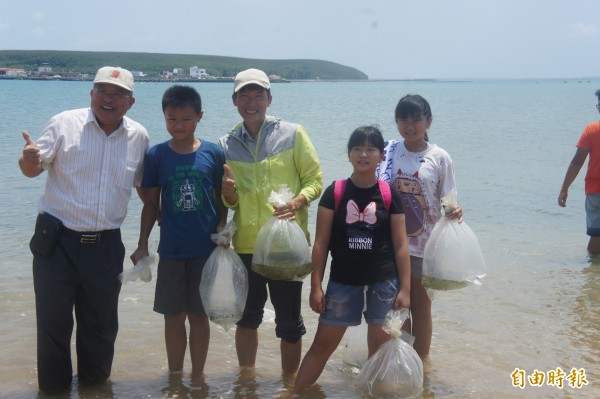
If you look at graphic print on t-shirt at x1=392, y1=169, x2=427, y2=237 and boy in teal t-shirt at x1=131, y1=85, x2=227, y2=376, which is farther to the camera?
graphic print on t-shirt at x1=392, y1=169, x2=427, y2=237

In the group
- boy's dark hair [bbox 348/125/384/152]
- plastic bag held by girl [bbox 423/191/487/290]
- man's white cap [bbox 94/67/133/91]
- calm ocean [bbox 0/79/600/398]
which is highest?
man's white cap [bbox 94/67/133/91]

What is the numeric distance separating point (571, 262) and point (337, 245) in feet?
18.3

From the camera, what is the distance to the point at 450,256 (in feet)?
14.1

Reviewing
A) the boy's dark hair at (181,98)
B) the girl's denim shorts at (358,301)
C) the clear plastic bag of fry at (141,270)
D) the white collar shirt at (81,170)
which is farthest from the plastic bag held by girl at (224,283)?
the boy's dark hair at (181,98)

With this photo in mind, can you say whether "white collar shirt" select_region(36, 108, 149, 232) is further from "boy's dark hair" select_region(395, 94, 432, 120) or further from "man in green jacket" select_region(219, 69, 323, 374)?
"boy's dark hair" select_region(395, 94, 432, 120)

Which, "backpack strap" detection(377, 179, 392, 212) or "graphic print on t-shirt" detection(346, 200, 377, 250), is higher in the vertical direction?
"backpack strap" detection(377, 179, 392, 212)

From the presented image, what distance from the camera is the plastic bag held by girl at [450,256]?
4324mm

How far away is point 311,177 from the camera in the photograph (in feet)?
14.3

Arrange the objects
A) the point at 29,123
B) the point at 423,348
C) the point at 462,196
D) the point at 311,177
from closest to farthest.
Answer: the point at 311,177
the point at 423,348
the point at 462,196
the point at 29,123

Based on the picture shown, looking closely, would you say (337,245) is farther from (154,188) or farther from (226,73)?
(226,73)

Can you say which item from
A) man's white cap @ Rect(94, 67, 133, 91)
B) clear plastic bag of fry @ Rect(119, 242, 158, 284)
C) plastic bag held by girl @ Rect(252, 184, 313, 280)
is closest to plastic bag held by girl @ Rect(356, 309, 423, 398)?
plastic bag held by girl @ Rect(252, 184, 313, 280)

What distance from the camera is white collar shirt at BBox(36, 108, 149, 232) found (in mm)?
4137

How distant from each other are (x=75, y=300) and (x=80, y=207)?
648 mm

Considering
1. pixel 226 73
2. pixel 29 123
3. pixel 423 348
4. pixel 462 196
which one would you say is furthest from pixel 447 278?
pixel 226 73
